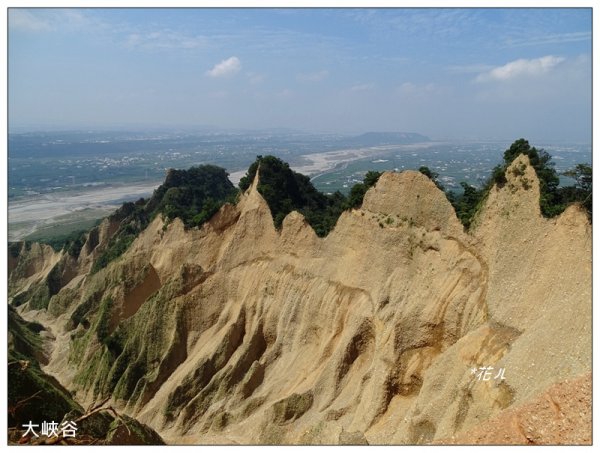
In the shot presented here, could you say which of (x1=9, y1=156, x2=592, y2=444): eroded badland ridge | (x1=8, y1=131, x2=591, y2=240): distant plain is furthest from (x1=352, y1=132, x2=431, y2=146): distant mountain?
(x1=9, y1=156, x2=592, y2=444): eroded badland ridge

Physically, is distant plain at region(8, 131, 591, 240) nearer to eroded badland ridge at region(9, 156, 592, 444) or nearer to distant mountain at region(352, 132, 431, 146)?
distant mountain at region(352, 132, 431, 146)

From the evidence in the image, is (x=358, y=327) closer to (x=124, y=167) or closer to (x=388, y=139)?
(x=124, y=167)

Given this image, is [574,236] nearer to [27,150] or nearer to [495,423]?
[495,423]

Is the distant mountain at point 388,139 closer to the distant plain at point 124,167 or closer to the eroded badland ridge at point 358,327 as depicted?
the distant plain at point 124,167

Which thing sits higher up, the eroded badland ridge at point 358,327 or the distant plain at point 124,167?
the distant plain at point 124,167

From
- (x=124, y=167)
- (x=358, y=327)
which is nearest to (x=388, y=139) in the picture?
(x=124, y=167)

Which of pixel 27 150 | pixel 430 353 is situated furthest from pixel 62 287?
pixel 27 150

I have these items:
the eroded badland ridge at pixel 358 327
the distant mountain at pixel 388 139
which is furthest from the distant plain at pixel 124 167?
the eroded badland ridge at pixel 358 327

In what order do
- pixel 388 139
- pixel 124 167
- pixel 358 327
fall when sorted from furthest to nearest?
1. pixel 388 139
2. pixel 124 167
3. pixel 358 327

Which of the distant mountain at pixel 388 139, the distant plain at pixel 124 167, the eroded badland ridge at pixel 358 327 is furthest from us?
the distant mountain at pixel 388 139
